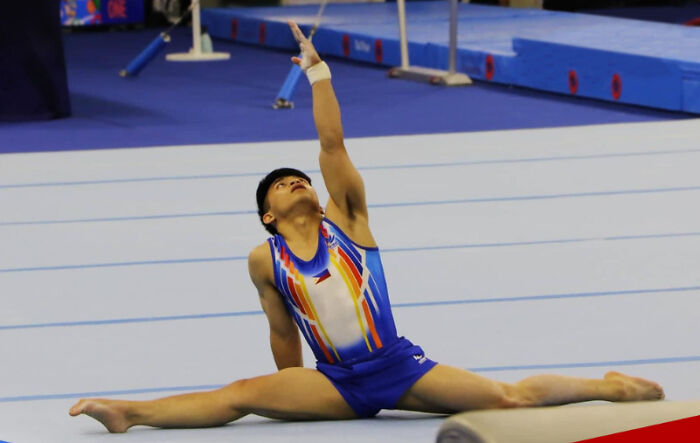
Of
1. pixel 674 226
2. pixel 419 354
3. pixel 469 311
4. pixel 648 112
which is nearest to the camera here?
pixel 419 354

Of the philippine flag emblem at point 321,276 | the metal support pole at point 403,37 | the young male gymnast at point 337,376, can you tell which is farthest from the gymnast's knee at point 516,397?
the metal support pole at point 403,37

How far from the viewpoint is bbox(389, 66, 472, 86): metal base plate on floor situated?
9250 millimetres

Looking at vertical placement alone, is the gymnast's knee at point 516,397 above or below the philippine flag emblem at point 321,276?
below

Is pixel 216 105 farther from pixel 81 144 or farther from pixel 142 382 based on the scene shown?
pixel 142 382

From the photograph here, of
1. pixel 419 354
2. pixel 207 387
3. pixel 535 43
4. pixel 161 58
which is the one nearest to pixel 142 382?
pixel 207 387

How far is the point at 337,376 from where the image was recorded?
3.01 m

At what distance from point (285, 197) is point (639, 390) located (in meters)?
0.94

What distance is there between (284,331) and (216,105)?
562cm

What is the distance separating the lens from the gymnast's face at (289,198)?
3.18m

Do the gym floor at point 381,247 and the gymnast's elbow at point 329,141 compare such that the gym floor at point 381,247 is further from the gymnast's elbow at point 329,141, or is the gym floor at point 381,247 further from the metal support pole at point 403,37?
the metal support pole at point 403,37

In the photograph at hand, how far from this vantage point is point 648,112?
781 cm

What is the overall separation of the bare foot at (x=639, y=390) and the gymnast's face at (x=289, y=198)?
A: 824mm

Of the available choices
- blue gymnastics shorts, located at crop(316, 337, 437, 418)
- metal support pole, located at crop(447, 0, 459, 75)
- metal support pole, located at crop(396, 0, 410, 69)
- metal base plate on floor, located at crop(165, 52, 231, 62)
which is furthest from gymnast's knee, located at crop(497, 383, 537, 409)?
metal base plate on floor, located at crop(165, 52, 231, 62)

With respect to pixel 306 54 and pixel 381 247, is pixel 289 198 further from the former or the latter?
pixel 381 247
